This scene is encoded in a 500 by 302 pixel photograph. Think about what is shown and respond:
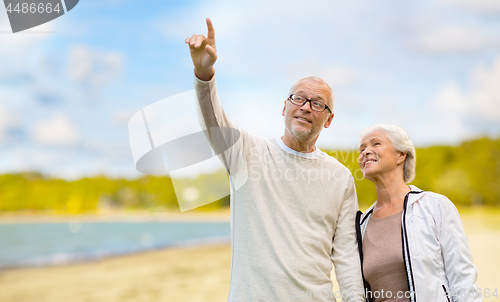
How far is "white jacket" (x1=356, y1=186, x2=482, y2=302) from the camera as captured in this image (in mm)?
2402

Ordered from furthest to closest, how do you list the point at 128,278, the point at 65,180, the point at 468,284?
the point at 65,180 < the point at 128,278 < the point at 468,284

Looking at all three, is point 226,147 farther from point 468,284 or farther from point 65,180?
point 65,180

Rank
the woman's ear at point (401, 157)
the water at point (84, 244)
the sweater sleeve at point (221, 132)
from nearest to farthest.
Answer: the sweater sleeve at point (221, 132) → the woman's ear at point (401, 157) → the water at point (84, 244)

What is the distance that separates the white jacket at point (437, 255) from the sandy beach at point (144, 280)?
620 cm

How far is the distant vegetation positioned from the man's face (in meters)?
39.0

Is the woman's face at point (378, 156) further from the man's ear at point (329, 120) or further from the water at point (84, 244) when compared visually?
the water at point (84, 244)

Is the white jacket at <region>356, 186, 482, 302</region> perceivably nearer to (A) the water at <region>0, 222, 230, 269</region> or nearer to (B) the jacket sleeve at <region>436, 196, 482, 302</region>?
(B) the jacket sleeve at <region>436, 196, 482, 302</region>

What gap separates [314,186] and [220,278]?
393 inches

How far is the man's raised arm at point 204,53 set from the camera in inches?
83.3

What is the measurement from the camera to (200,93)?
87.4 inches

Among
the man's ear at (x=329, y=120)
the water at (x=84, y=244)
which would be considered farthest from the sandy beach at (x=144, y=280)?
the man's ear at (x=329, y=120)

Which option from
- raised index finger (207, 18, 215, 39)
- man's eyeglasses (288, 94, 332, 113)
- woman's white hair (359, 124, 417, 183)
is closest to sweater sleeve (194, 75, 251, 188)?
raised index finger (207, 18, 215, 39)

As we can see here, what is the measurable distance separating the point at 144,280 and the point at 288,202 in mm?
11122

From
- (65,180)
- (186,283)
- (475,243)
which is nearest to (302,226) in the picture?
(186,283)
